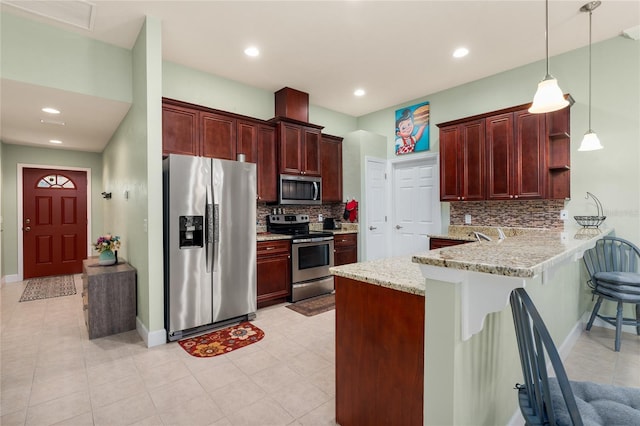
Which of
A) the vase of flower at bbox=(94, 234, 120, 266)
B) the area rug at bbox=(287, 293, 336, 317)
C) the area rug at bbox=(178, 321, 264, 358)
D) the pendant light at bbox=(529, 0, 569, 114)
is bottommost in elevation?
the area rug at bbox=(178, 321, 264, 358)

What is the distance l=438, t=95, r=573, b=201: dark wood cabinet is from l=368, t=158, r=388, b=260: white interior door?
128 cm

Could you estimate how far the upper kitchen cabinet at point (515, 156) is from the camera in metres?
3.51

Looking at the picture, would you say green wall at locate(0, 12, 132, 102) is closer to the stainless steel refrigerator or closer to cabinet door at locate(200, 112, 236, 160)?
cabinet door at locate(200, 112, 236, 160)

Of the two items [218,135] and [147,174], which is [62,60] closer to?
[147,174]

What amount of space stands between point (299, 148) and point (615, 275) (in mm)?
3791

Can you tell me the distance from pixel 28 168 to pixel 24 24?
3.80 metres

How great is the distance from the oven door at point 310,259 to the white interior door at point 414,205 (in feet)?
4.24

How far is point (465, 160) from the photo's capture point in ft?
13.3

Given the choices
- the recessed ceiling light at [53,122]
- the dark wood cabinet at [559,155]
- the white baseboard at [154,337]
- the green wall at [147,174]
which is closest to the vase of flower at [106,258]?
the green wall at [147,174]

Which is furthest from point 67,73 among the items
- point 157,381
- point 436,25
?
point 436,25

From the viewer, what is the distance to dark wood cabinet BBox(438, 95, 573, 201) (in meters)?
3.49

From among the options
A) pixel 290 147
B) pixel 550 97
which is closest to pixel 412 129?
pixel 290 147

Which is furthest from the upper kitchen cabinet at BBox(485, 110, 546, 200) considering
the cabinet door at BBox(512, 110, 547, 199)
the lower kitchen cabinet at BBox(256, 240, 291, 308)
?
the lower kitchen cabinet at BBox(256, 240, 291, 308)

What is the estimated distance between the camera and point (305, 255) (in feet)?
14.0
